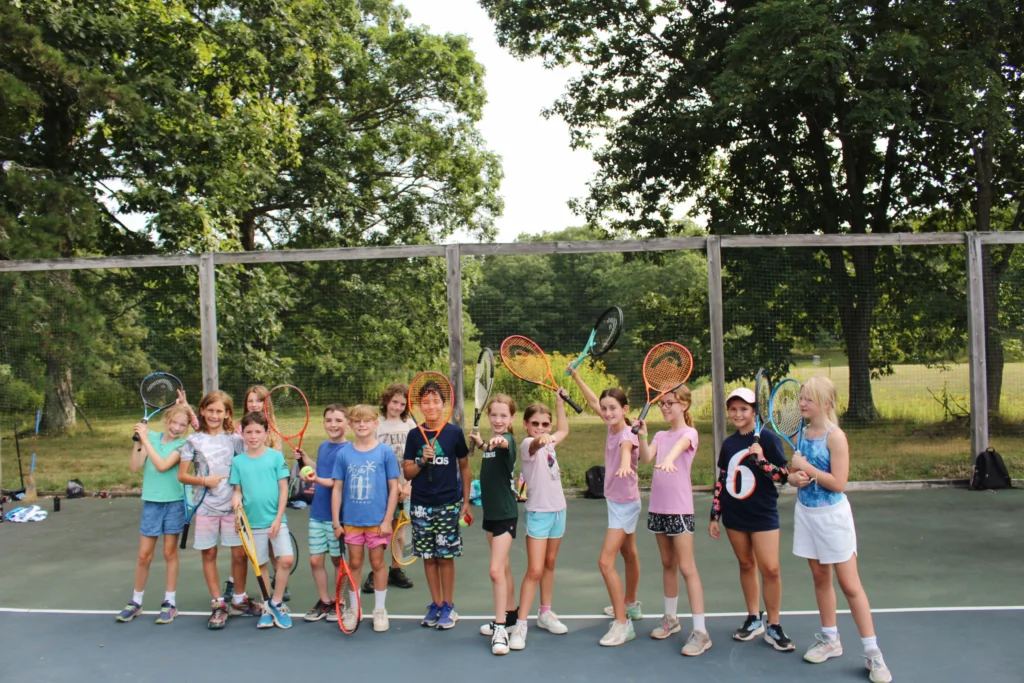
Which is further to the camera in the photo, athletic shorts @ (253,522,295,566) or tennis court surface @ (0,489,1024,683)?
athletic shorts @ (253,522,295,566)

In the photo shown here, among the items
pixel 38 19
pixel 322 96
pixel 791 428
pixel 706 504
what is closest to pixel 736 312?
pixel 706 504

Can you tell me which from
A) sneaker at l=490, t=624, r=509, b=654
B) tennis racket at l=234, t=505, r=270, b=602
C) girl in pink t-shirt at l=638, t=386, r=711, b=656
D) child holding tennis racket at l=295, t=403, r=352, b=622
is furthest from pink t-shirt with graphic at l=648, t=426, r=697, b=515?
tennis racket at l=234, t=505, r=270, b=602

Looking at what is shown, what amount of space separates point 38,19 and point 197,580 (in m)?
9.98

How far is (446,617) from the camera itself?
15.3 ft

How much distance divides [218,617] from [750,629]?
2785mm

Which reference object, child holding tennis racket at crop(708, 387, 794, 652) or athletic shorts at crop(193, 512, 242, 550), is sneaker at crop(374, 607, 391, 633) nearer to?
athletic shorts at crop(193, 512, 242, 550)

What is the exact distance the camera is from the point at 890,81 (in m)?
12.8

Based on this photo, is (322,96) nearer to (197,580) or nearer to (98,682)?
(197,580)

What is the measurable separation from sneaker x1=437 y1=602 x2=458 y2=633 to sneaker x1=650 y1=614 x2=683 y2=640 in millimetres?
1047

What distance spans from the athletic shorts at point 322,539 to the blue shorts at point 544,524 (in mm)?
1104

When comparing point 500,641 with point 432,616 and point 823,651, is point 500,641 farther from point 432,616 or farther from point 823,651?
point 823,651

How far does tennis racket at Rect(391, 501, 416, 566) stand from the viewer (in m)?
5.09

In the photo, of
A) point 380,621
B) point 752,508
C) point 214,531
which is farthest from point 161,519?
point 752,508

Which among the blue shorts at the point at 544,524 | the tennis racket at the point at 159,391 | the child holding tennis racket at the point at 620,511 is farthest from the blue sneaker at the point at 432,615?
the tennis racket at the point at 159,391
